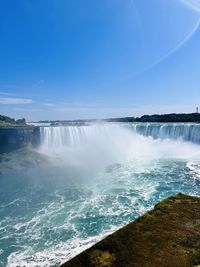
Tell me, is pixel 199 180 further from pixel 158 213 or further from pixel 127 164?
pixel 158 213

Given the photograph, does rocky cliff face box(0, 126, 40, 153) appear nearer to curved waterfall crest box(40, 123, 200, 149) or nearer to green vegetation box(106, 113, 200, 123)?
curved waterfall crest box(40, 123, 200, 149)

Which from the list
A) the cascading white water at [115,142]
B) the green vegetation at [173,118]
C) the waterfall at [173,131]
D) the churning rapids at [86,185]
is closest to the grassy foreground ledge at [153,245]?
the churning rapids at [86,185]

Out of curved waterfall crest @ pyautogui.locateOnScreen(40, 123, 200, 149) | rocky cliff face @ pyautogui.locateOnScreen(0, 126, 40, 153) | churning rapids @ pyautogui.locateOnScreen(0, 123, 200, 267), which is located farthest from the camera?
curved waterfall crest @ pyautogui.locateOnScreen(40, 123, 200, 149)

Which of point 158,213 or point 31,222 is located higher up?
point 158,213

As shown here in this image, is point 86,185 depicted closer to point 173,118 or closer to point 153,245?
point 153,245

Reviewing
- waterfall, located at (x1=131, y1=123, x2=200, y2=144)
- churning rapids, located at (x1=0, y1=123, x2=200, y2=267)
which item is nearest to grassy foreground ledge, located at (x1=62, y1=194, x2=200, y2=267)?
churning rapids, located at (x1=0, y1=123, x2=200, y2=267)

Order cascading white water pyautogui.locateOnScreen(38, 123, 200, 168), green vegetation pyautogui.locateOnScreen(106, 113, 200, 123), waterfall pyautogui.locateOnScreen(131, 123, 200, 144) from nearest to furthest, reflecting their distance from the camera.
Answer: cascading white water pyautogui.locateOnScreen(38, 123, 200, 168) → waterfall pyautogui.locateOnScreen(131, 123, 200, 144) → green vegetation pyautogui.locateOnScreen(106, 113, 200, 123)

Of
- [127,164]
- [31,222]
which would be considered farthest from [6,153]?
[31,222]
